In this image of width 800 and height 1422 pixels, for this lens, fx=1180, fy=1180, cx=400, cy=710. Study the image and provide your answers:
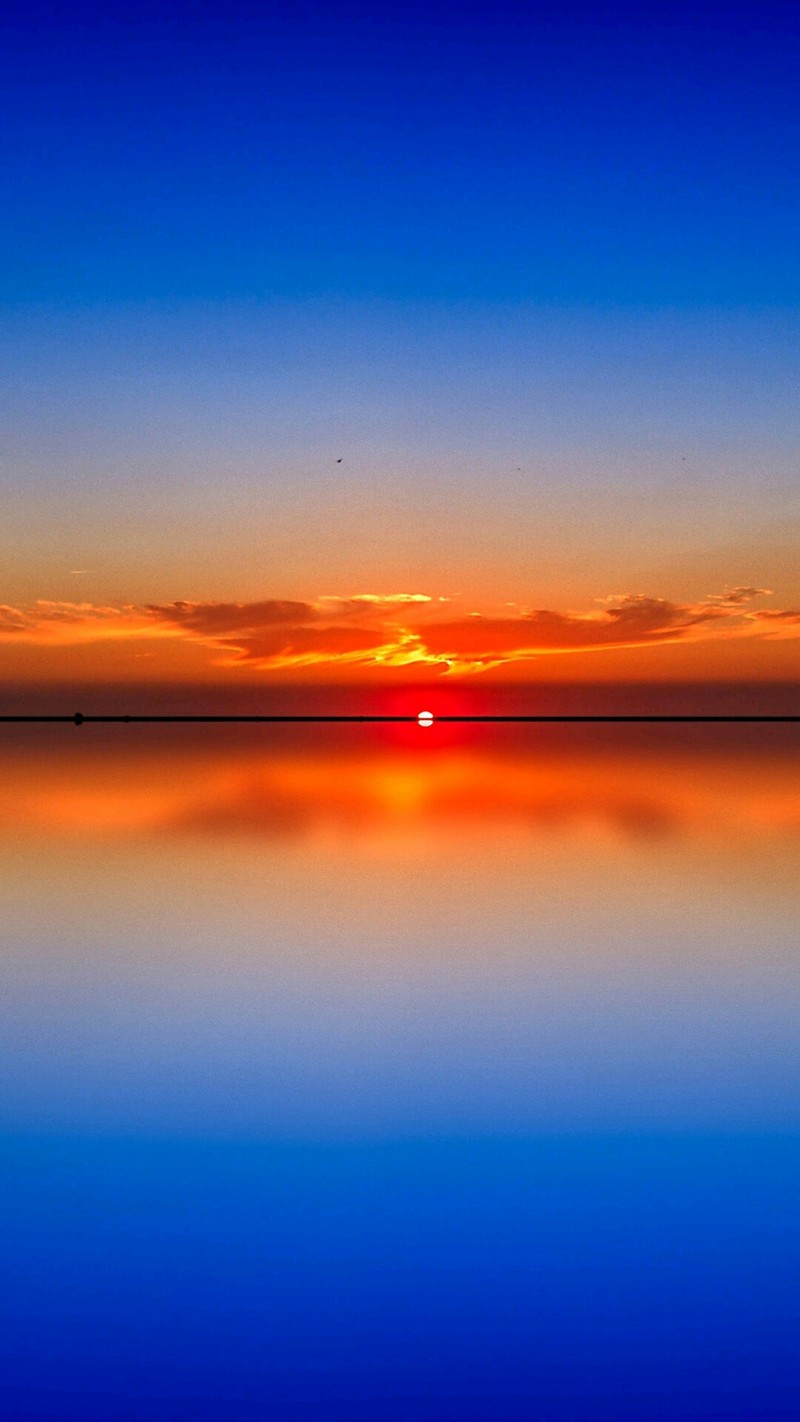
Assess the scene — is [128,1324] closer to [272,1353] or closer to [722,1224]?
[272,1353]

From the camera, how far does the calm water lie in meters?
3.44

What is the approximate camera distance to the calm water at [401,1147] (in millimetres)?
3439

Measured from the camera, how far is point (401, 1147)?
15.8 ft

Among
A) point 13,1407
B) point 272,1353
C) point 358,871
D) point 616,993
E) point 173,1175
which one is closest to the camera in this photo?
point 13,1407

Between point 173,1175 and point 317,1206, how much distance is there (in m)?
0.63

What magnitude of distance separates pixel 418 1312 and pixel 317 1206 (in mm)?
749

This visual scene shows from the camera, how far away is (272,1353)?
3471mm

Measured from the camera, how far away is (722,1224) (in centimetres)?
423

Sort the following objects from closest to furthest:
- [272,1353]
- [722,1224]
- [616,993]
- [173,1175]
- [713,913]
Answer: [272,1353]
[722,1224]
[173,1175]
[616,993]
[713,913]

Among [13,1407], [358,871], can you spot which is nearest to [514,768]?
[358,871]

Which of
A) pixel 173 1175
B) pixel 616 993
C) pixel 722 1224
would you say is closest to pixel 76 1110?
pixel 173 1175

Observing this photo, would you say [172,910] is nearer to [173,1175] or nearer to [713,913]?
[713,913]

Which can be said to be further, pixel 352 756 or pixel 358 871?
pixel 352 756

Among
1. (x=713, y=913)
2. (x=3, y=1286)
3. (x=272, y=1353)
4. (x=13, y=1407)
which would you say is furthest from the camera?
(x=713, y=913)
